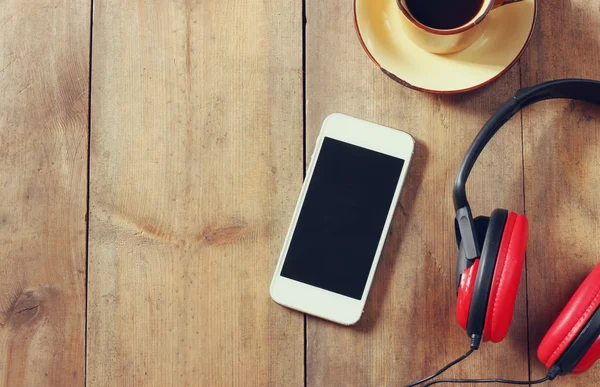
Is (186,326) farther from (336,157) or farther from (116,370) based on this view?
(336,157)

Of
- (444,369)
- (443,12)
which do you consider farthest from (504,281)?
(443,12)

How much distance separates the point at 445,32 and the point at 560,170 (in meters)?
0.19

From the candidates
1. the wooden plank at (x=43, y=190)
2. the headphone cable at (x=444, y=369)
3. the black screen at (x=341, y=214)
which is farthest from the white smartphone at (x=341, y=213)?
the wooden plank at (x=43, y=190)

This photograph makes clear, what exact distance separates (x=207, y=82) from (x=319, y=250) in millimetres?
201

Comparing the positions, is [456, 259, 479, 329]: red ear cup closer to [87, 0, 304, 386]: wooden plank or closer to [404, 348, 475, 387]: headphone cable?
[404, 348, 475, 387]: headphone cable

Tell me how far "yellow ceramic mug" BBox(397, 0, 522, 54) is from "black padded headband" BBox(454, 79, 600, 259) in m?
0.07

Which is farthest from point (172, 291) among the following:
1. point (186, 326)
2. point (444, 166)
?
point (444, 166)

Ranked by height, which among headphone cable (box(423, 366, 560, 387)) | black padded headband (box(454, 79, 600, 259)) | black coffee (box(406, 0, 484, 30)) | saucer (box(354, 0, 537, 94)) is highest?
black coffee (box(406, 0, 484, 30))

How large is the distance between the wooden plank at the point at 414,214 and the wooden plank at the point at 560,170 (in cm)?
2

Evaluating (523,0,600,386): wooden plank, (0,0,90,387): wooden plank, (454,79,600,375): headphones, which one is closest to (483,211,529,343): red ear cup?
(454,79,600,375): headphones

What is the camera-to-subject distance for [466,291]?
0.51 metres

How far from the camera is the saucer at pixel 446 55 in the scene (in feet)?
1.82

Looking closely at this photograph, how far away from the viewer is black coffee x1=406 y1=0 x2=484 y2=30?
1.75 feet

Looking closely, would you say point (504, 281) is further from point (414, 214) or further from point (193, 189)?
point (193, 189)
